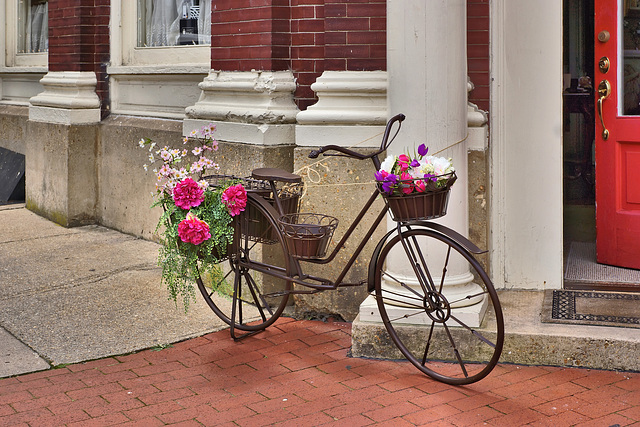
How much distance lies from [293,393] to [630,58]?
331 cm

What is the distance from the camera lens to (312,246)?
14.5 ft

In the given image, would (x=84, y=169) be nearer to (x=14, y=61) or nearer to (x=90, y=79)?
(x=90, y=79)

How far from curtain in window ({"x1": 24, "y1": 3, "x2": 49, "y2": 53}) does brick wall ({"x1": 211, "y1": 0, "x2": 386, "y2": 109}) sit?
15.0 feet

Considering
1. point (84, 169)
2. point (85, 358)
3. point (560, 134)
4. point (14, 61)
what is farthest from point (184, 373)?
point (14, 61)

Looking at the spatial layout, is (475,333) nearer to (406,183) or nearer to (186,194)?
(406,183)

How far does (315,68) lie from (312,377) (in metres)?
2.18

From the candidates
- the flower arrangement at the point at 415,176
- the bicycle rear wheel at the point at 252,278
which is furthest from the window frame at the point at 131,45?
the flower arrangement at the point at 415,176

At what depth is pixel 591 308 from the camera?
483 cm

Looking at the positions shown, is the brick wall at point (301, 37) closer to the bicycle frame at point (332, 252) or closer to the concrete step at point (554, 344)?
the bicycle frame at point (332, 252)

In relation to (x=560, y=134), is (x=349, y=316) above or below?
below

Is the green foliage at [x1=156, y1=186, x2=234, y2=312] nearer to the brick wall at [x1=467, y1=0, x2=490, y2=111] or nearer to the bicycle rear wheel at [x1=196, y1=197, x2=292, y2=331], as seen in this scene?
the bicycle rear wheel at [x1=196, y1=197, x2=292, y2=331]

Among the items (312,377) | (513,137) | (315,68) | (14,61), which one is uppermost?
(14,61)

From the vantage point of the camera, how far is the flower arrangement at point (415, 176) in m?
3.94

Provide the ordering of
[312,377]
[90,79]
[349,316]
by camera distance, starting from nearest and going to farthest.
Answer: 1. [312,377]
2. [349,316]
3. [90,79]
